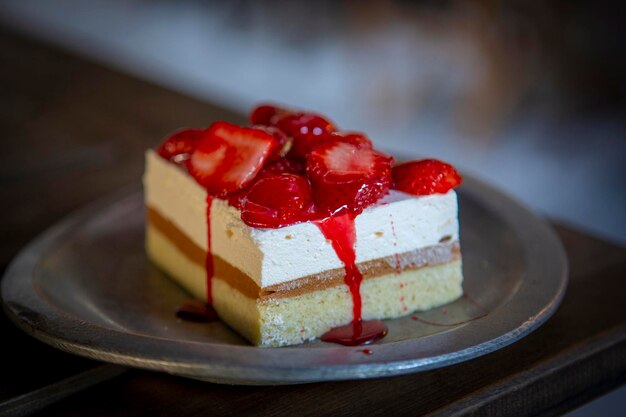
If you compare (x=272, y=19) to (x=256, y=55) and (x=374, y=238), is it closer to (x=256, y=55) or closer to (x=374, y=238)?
(x=256, y=55)

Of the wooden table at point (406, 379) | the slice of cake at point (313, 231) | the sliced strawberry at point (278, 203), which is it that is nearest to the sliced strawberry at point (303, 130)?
the slice of cake at point (313, 231)

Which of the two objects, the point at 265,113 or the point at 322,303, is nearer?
the point at 322,303

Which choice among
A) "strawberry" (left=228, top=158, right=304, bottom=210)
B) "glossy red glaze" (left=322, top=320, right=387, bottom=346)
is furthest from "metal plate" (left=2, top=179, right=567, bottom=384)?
"strawberry" (left=228, top=158, right=304, bottom=210)

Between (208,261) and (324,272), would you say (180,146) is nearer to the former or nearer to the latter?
(208,261)

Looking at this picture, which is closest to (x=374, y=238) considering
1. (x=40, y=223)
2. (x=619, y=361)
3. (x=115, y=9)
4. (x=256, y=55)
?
(x=619, y=361)

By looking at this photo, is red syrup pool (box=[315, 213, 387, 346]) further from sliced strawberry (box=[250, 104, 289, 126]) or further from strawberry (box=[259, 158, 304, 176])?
sliced strawberry (box=[250, 104, 289, 126])

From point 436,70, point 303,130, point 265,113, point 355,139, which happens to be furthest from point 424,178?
point 436,70
